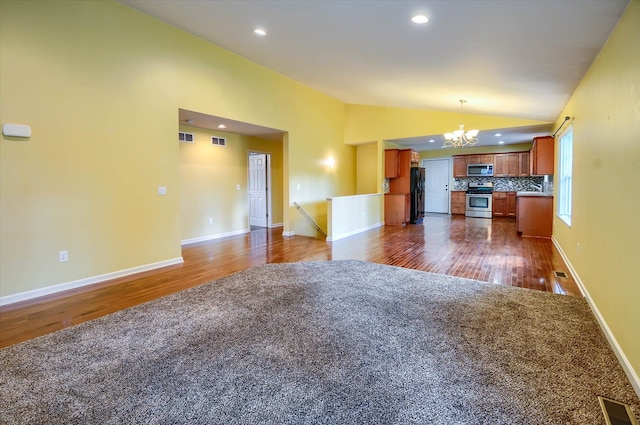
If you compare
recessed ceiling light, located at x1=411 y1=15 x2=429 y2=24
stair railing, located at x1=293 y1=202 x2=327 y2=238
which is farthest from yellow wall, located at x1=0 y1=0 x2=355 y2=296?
recessed ceiling light, located at x1=411 y1=15 x2=429 y2=24

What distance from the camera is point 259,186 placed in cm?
867

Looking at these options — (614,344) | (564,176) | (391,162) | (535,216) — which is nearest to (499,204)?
(535,216)

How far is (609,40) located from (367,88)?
13.7 feet

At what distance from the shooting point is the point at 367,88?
6.29m

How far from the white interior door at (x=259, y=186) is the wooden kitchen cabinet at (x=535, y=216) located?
6191 millimetres

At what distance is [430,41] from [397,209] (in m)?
5.85

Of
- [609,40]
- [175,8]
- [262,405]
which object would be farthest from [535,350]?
[175,8]

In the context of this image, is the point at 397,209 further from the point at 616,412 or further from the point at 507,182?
the point at 616,412

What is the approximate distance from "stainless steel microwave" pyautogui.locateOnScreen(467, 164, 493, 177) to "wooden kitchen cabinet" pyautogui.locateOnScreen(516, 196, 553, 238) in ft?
13.0

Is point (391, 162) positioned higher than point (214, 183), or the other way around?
point (391, 162)

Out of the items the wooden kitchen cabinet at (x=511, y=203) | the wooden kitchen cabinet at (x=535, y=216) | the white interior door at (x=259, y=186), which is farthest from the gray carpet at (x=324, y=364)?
the wooden kitchen cabinet at (x=511, y=203)

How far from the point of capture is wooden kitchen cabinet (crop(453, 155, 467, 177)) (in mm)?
11125

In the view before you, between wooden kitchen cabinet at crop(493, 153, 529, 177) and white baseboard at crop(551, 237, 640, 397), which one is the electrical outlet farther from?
wooden kitchen cabinet at crop(493, 153, 529, 177)

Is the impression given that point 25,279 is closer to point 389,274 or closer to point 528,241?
point 389,274
